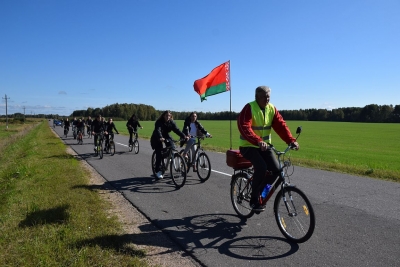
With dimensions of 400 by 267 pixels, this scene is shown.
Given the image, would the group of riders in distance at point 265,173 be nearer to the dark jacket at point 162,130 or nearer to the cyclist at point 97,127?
the dark jacket at point 162,130

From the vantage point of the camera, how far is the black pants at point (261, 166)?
14.9 feet

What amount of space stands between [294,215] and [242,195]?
114 cm

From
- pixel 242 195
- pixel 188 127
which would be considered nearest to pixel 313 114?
pixel 188 127

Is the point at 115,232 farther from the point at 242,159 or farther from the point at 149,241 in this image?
the point at 242,159

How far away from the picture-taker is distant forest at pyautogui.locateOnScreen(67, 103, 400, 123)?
9555 cm

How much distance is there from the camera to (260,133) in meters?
4.74

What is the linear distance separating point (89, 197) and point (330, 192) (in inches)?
210

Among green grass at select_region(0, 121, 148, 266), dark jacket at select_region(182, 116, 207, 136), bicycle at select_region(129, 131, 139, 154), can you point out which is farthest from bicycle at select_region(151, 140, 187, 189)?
bicycle at select_region(129, 131, 139, 154)

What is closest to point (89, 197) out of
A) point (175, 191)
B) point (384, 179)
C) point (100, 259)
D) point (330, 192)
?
point (175, 191)

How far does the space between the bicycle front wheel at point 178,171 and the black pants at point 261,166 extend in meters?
3.22

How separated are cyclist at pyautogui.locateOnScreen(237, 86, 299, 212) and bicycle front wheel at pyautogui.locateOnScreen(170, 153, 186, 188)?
314 cm

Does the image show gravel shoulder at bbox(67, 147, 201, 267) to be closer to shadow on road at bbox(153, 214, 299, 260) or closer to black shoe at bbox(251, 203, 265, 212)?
shadow on road at bbox(153, 214, 299, 260)

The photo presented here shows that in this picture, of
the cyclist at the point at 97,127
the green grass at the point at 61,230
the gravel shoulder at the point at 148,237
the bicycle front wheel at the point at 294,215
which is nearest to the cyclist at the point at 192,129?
the gravel shoulder at the point at 148,237

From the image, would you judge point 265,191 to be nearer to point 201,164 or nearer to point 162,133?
point 201,164
